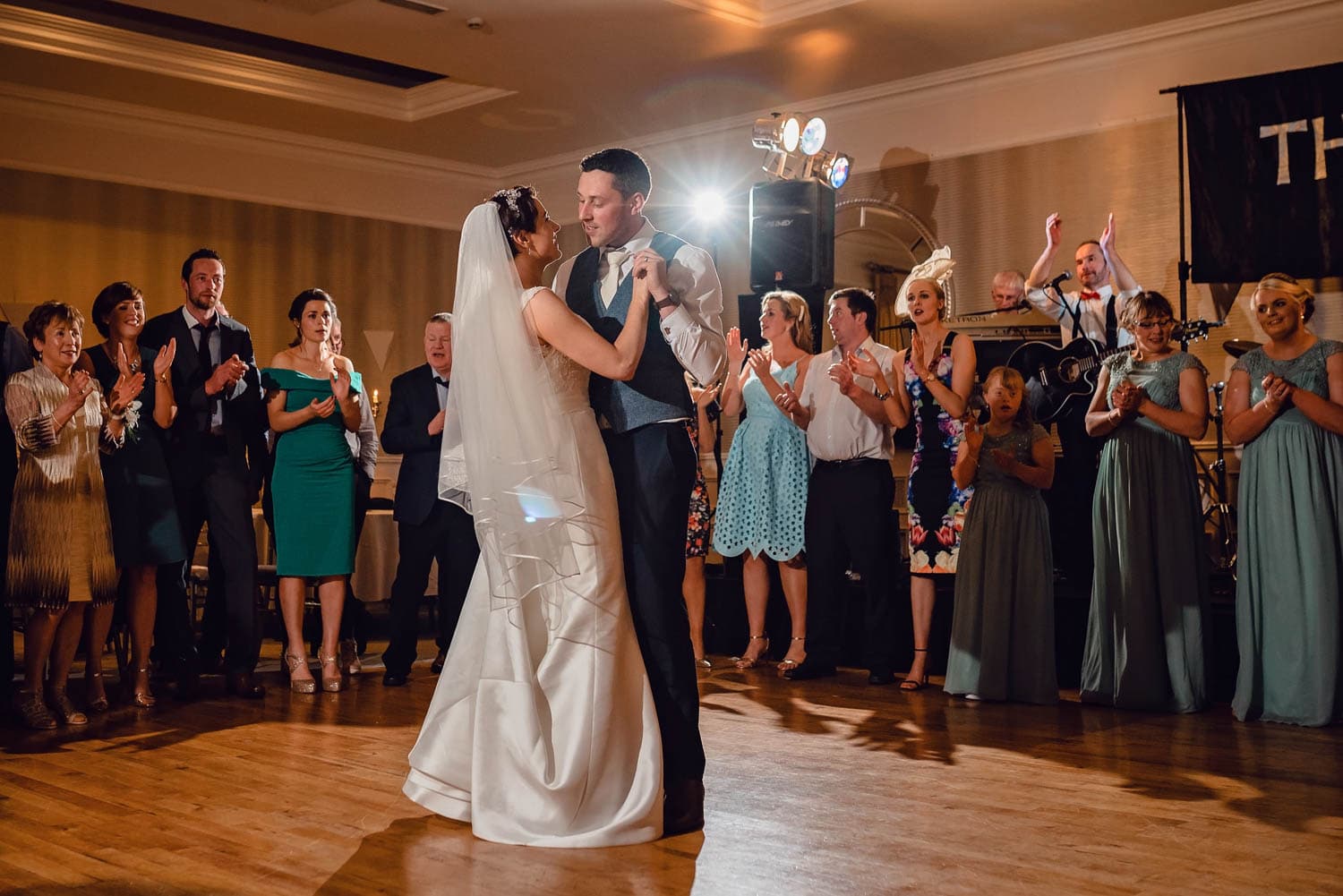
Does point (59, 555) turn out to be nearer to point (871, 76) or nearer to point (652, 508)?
point (652, 508)

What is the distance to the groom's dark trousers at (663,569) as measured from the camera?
3.21 meters

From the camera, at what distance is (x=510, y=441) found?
10.4 ft

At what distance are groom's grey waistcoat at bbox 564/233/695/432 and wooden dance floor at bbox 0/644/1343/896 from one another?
1.02m

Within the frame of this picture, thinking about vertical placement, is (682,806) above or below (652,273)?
below

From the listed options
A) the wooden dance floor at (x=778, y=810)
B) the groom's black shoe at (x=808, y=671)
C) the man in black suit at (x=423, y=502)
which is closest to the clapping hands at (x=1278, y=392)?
the wooden dance floor at (x=778, y=810)

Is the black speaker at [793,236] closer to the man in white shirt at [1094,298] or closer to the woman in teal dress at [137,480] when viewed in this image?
the man in white shirt at [1094,298]

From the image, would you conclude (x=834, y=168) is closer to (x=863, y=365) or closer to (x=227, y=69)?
(x=863, y=365)

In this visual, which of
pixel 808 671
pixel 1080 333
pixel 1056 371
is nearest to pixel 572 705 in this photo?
pixel 808 671

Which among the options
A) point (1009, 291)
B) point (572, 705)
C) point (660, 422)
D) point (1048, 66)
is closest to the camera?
point (572, 705)

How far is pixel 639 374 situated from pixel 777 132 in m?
4.73

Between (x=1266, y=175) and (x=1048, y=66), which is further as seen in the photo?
(x=1048, y=66)

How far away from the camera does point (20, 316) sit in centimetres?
844

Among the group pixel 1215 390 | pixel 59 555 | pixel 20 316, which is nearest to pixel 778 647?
pixel 1215 390

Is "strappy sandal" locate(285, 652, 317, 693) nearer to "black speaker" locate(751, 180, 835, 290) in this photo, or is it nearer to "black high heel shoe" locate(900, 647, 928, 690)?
"black high heel shoe" locate(900, 647, 928, 690)
